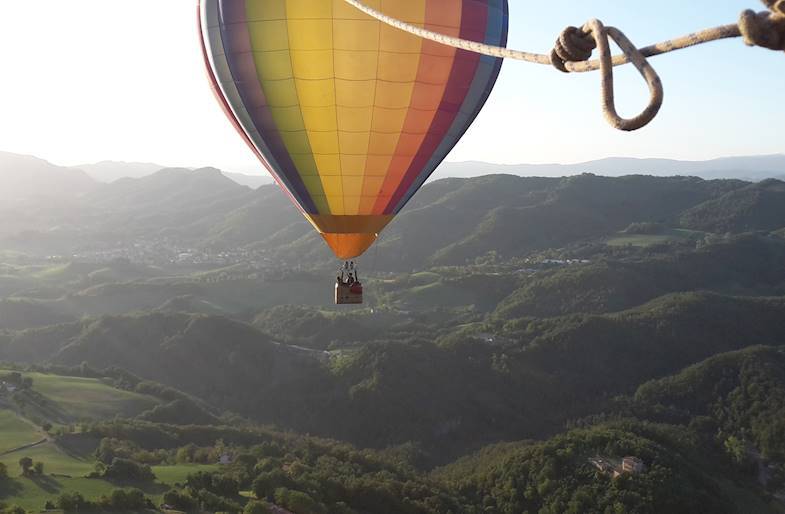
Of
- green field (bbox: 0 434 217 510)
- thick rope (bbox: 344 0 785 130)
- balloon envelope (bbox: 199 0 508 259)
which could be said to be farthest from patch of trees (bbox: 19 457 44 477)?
thick rope (bbox: 344 0 785 130)

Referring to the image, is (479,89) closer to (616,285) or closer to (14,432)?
(14,432)

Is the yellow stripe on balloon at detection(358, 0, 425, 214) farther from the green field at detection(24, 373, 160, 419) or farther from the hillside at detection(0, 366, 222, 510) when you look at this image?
the green field at detection(24, 373, 160, 419)

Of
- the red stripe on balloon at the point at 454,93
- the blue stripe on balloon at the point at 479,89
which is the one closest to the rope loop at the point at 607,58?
the red stripe on balloon at the point at 454,93

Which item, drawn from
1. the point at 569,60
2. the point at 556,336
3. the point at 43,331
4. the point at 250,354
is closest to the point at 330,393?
the point at 250,354

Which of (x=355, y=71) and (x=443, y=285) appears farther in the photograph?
(x=443, y=285)

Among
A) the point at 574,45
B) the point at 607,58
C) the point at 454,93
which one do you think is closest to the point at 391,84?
the point at 454,93

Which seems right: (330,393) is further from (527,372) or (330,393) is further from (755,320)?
(755,320)
